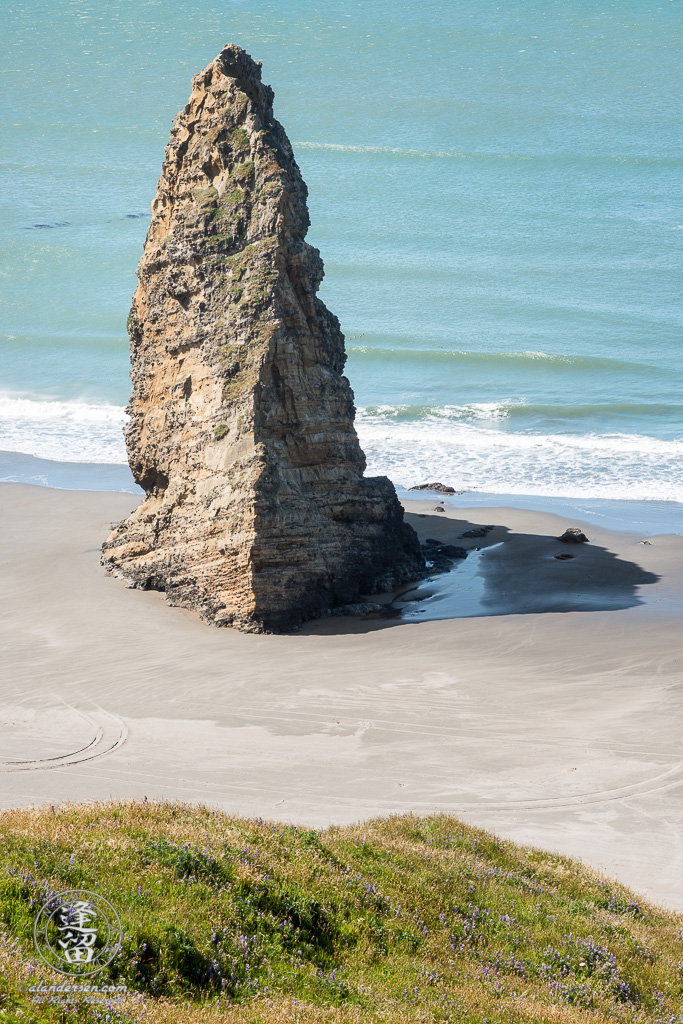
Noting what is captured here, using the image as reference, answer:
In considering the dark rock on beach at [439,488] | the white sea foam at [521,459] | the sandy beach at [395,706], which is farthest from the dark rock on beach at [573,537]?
the dark rock on beach at [439,488]

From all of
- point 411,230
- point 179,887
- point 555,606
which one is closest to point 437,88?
point 411,230

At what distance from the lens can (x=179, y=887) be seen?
5945mm

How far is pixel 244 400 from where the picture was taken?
1584 cm

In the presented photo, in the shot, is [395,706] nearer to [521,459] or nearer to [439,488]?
[439,488]

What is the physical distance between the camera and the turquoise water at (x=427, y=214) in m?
31.9

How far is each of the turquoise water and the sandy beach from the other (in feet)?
30.6

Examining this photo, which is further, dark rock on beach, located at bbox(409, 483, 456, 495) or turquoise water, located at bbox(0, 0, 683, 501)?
turquoise water, located at bbox(0, 0, 683, 501)

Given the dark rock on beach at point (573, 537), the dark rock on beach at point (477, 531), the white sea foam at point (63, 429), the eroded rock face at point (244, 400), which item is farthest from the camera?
the white sea foam at point (63, 429)

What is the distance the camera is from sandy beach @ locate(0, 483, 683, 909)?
32.8ft

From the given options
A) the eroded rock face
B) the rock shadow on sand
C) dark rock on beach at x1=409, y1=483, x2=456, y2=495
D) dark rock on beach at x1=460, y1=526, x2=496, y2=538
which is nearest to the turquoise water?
dark rock on beach at x1=409, y1=483, x2=456, y2=495

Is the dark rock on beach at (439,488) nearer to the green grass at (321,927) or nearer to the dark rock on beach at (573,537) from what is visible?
the dark rock on beach at (573,537)

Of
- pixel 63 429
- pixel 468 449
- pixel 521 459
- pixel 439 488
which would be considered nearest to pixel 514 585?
pixel 439 488

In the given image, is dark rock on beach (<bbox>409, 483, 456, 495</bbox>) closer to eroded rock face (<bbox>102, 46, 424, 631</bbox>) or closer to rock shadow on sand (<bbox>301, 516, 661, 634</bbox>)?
rock shadow on sand (<bbox>301, 516, 661, 634</bbox>)

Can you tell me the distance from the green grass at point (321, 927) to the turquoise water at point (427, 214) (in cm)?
1774
